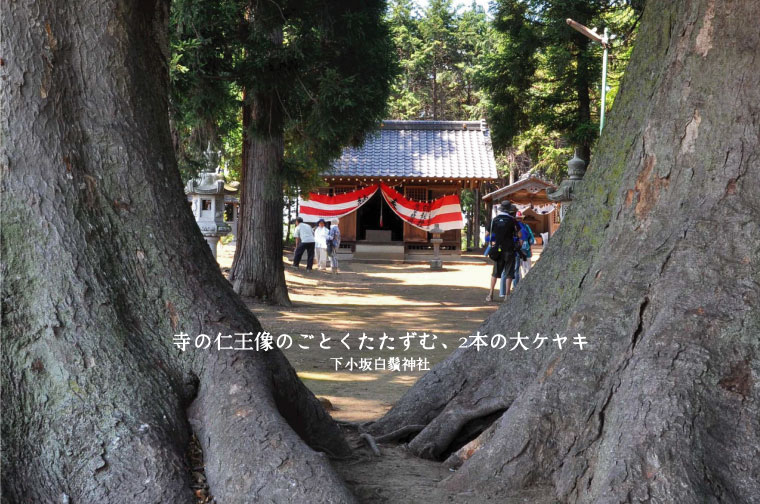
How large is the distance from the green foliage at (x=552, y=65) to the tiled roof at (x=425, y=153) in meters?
6.98

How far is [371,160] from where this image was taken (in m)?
26.4

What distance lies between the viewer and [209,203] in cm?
1442

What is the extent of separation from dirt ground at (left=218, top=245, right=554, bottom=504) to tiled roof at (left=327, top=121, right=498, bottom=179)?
5329 mm

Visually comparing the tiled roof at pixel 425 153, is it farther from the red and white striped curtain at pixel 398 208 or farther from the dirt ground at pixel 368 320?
the dirt ground at pixel 368 320

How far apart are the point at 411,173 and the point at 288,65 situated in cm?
1597

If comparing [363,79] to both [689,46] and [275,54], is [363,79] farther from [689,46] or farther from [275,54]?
[689,46]

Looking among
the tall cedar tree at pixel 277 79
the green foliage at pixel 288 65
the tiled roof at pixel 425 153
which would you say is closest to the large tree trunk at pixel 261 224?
the tall cedar tree at pixel 277 79

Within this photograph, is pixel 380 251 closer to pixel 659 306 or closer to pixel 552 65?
pixel 552 65

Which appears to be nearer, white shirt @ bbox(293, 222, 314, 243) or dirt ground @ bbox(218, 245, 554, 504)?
dirt ground @ bbox(218, 245, 554, 504)

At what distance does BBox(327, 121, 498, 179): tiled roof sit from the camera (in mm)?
25719

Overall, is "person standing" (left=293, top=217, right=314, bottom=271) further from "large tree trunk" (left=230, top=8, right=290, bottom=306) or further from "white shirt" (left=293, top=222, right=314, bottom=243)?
"large tree trunk" (left=230, top=8, right=290, bottom=306)

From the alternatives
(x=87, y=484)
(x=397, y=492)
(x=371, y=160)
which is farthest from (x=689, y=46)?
(x=371, y=160)

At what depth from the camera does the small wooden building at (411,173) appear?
2573 centimetres

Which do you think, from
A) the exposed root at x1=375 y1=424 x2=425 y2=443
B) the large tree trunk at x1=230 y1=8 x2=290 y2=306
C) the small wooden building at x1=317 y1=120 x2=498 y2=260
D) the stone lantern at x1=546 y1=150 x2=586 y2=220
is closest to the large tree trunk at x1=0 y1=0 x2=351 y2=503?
the exposed root at x1=375 y1=424 x2=425 y2=443
